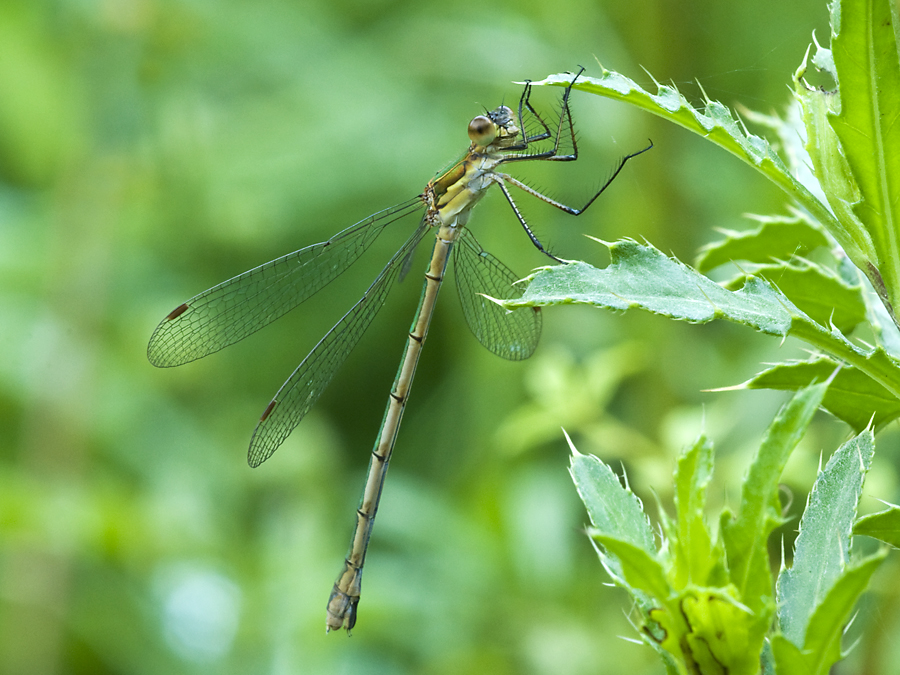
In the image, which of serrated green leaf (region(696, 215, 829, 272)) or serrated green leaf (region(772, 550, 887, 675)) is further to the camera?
serrated green leaf (region(696, 215, 829, 272))

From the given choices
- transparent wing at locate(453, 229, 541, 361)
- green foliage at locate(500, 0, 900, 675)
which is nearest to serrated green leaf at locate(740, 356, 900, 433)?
green foliage at locate(500, 0, 900, 675)

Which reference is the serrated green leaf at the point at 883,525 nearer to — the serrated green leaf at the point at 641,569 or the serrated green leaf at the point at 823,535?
the serrated green leaf at the point at 823,535

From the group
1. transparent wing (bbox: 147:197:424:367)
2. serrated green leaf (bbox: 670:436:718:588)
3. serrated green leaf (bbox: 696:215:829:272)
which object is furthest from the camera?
transparent wing (bbox: 147:197:424:367)

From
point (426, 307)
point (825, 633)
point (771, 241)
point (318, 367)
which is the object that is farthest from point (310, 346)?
point (825, 633)

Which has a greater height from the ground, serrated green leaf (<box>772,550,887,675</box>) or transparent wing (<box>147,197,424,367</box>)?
transparent wing (<box>147,197,424,367</box>)

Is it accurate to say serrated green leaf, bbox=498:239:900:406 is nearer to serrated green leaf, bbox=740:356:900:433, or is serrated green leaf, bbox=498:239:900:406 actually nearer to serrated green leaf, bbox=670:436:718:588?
serrated green leaf, bbox=740:356:900:433

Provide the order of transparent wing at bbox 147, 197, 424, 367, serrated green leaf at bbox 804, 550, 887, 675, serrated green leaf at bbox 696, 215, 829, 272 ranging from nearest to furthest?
serrated green leaf at bbox 804, 550, 887, 675
serrated green leaf at bbox 696, 215, 829, 272
transparent wing at bbox 147, 197, 424, 367
